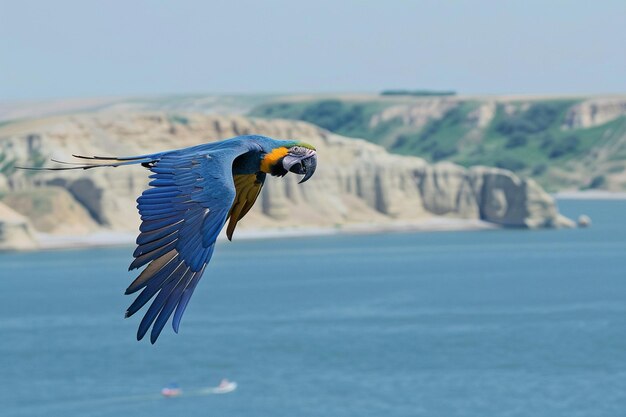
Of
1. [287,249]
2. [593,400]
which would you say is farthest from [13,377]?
[287,249]

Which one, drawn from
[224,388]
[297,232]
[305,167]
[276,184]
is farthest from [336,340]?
[297,232]

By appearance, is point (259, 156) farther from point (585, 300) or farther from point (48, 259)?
point (48, 259)

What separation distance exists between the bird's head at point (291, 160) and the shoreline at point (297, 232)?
127939 millimetres

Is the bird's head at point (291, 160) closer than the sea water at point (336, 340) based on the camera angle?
Yes

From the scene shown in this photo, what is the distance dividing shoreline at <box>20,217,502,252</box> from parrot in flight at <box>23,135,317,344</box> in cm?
12796

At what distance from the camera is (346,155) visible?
17362cm

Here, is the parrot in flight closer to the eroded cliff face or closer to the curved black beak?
the curved black beak

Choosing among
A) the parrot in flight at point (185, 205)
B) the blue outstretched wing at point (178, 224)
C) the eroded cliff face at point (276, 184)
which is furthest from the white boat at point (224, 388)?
the eroded cliff face at point (276, 184)

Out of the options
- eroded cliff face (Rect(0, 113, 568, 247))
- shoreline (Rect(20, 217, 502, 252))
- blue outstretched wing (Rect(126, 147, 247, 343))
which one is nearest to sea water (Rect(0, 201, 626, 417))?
shoreline (Rect(20, 217, 502, 252))

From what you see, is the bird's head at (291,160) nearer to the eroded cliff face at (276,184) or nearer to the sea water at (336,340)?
the sea water at (336,340)

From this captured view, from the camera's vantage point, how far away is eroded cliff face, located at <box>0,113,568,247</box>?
478ft

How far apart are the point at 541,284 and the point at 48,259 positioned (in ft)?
169

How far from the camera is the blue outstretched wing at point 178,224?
20.3 ft

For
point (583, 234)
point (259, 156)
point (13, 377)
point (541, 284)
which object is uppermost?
point (259, 156)
